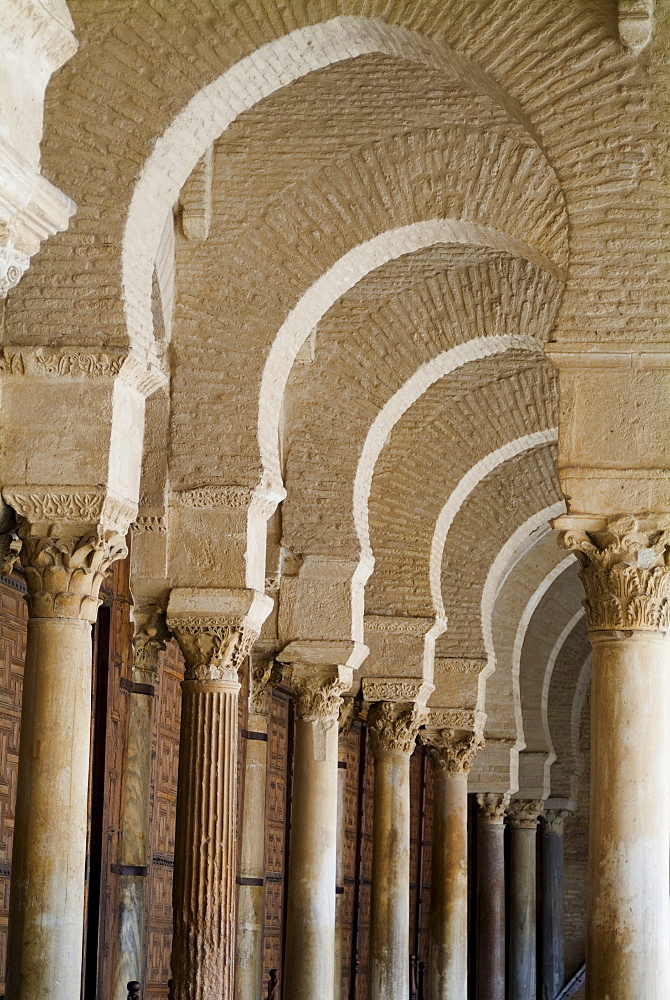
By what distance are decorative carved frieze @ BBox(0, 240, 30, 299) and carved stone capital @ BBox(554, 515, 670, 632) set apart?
2.63 m

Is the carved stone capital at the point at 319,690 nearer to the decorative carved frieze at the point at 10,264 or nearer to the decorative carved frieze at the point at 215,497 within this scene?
the decorative carved frieze at the point at 215,497

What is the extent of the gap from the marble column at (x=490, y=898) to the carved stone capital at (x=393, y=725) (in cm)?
544

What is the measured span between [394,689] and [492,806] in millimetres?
5955

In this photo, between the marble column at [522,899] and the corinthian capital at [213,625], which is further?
the marble column at [522,899]

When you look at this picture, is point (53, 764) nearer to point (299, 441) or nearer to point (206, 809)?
point (206, 809)

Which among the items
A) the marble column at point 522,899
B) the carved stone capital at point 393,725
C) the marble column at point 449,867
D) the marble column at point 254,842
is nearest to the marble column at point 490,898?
the marble column at point 522,899

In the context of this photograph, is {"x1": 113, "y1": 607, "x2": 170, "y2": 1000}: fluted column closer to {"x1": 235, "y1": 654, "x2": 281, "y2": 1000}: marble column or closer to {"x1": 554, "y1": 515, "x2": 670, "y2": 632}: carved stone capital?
{"x1": 235, "y1": 654, "x2": 281, "y2": 1000}: marble column

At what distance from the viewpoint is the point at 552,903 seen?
23.8 metres

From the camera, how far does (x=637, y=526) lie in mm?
7379

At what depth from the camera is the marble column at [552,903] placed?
2342cm

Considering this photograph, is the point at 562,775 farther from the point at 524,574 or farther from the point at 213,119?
the point at 213,119

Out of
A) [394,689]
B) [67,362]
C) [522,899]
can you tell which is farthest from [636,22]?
[522,899]

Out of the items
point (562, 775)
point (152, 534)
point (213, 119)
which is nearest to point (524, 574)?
point (562, 775)

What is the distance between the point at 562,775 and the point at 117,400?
647 inches
